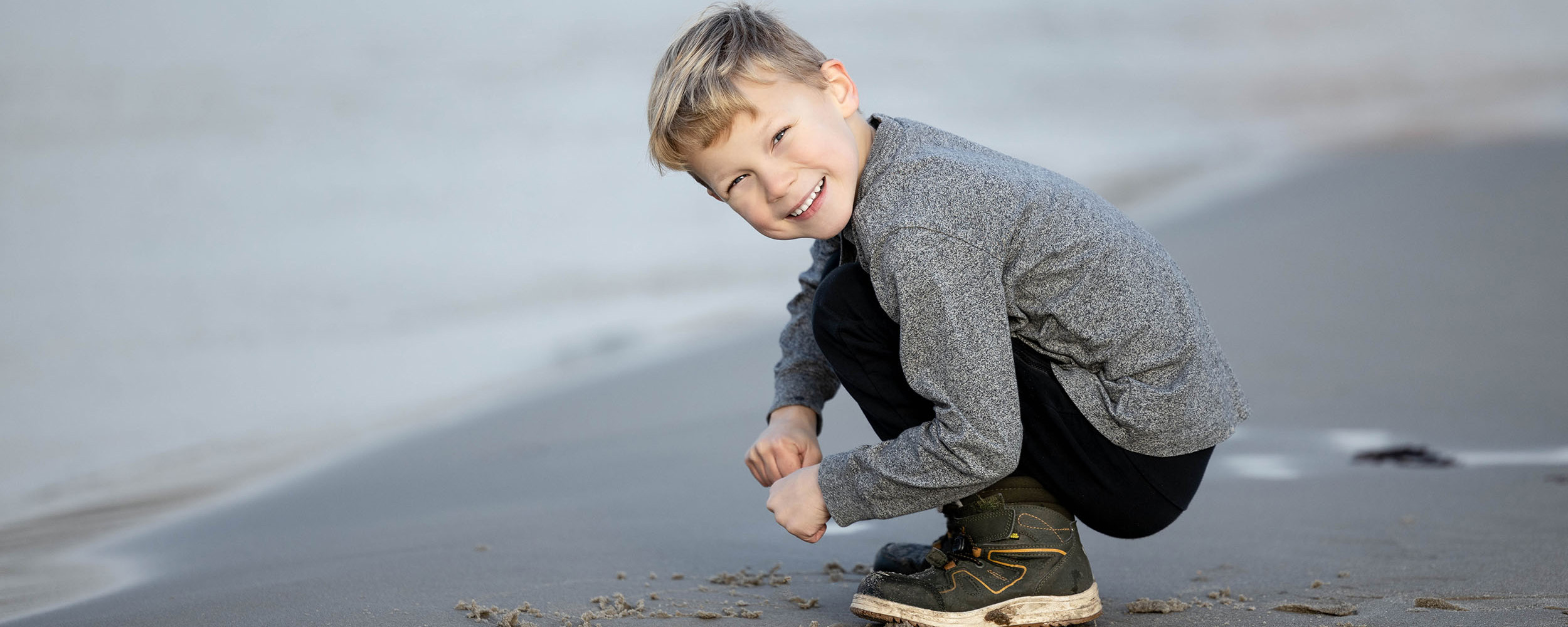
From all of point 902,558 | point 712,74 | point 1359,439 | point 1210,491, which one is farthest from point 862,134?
point 1359,439

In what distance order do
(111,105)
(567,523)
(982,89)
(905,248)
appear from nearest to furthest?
(905,248) → (567,523) → (111,105) → (982,89)

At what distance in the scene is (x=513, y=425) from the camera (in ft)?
8.98

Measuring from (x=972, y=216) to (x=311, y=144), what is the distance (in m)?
3.89

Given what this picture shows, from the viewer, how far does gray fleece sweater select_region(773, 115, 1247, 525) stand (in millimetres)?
1034

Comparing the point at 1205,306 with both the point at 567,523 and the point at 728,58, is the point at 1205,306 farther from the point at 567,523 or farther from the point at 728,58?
the point at 728,58

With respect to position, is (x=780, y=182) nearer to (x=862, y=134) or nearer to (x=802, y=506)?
(x=862, y=134)

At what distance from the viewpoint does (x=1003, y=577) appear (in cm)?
117

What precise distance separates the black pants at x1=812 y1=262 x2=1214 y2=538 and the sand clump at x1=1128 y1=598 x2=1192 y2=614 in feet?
0.26

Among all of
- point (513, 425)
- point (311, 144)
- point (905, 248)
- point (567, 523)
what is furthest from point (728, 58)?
point (311, 144)

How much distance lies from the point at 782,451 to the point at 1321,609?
1.99 feet

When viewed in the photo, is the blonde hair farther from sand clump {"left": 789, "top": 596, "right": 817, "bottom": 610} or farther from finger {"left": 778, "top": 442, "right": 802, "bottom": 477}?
sand clump {"left": 789, "top": 596, "right": 817, "bottom": 610}

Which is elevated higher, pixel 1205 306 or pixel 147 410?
pixel 1205 306

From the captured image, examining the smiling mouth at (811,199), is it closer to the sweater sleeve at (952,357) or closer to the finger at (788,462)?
the sweater sleeve at (952,357)

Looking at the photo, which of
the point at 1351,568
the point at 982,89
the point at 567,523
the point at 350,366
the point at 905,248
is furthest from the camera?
the point at 982,89
